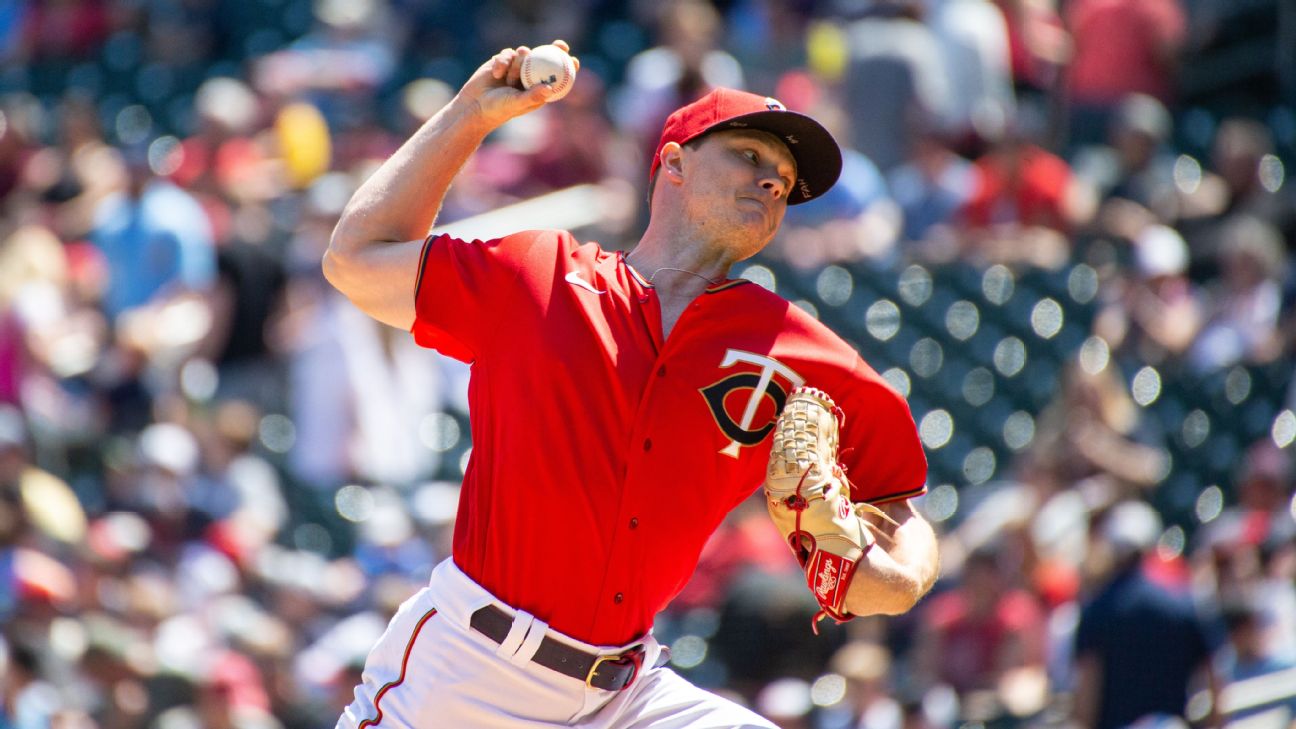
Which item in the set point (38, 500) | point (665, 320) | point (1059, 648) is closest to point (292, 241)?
point (38, 500)

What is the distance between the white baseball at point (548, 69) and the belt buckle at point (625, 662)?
115cm

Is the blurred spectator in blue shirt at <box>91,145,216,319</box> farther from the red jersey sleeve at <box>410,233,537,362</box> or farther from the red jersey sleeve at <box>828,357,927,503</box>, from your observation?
the red jersey sleeve at <box>828,357,927,503</box>

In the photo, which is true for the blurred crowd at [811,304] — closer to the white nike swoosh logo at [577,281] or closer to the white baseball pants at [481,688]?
the white baseball pants at [481,688]

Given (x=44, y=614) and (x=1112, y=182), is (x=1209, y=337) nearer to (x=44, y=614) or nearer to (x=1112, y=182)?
(x=1112, y=182)

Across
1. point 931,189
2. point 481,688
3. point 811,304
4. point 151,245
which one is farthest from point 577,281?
point 151,245

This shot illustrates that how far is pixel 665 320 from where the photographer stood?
377cm

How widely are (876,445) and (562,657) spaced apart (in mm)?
773

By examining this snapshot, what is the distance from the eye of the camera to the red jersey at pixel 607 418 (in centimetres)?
360

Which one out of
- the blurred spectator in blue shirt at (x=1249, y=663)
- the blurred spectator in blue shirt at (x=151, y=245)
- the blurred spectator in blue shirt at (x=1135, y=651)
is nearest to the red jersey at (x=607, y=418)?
the blurred spectator in blue shirt at (x=1135, y=651)

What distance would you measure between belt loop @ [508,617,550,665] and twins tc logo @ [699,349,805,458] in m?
0.51

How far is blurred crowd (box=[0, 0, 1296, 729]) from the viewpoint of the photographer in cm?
696

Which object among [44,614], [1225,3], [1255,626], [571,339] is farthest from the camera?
[1225,3]

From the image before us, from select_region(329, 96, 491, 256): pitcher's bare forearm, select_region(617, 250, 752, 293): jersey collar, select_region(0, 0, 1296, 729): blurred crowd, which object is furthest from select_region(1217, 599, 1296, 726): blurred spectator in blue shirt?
select_region(329, 96, 491, 256): pitcher's bare forearm

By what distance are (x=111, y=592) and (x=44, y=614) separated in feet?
1.29
